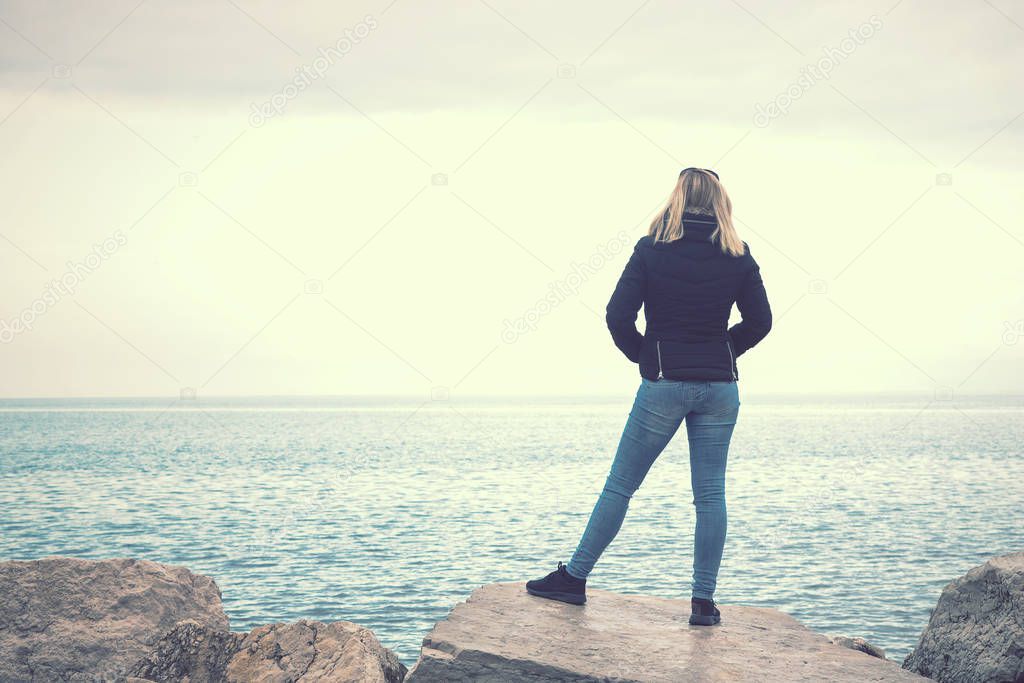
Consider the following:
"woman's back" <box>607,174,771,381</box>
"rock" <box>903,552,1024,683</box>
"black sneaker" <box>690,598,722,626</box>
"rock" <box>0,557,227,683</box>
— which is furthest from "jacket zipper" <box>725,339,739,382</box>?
"rock" <box>0,557,227,683</box>

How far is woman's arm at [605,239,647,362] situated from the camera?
572 centimetres

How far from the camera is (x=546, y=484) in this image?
5088 centimetres

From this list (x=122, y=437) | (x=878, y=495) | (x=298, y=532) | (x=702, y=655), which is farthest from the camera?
(x=122, y=437)

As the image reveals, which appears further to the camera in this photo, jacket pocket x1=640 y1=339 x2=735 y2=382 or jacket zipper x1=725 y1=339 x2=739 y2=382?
jacket zipper x1=725 y1=339 x2=739 y2=382

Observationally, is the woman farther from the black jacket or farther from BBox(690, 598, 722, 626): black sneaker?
BBox(690, 598, 722, 626): black sneaker

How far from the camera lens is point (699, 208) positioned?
578cm

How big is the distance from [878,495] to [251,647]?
45474 millimetres

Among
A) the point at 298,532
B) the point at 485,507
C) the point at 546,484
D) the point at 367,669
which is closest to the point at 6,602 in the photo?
the point at 367,669

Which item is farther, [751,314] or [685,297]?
[751,314]

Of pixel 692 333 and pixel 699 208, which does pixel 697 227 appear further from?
A: pixel 692 333

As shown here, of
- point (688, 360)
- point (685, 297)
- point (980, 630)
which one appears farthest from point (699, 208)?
point (980, 630)

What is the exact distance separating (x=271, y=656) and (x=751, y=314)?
3.83 metres

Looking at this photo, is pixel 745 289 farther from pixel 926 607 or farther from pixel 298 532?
pixel 298 532

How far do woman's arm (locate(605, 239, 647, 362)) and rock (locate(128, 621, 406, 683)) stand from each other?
2.60 meters
